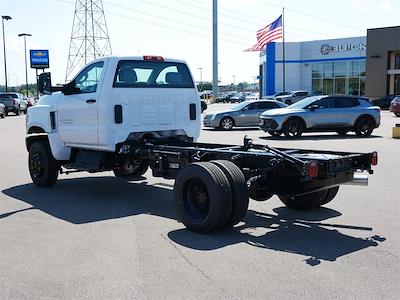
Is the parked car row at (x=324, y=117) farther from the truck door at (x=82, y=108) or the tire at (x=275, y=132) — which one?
the truck door at (x=82, y=108)

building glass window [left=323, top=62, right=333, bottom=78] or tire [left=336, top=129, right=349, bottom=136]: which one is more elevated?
building glass window [left=323, top=62, right=333, bottom=78]

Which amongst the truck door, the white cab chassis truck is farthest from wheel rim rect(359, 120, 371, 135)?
the truck door

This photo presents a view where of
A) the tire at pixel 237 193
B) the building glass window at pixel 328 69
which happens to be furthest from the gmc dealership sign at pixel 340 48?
the tire at pixel 237 193

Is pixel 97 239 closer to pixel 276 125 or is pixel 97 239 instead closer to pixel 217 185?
pixel 217 185

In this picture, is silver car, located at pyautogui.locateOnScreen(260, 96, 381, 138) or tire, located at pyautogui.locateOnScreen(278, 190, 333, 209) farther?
A: silver car, located at pyautogui.locateOnScreen(260, 96, 381, 138)

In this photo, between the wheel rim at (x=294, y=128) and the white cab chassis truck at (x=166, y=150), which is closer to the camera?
the white cab chassis truck at (x=166, y=150)

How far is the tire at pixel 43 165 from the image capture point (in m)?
9.54

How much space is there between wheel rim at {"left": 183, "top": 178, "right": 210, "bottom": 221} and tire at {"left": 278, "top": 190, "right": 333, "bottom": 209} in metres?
1.48

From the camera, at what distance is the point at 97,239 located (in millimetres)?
6211

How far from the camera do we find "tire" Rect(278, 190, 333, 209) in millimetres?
7418

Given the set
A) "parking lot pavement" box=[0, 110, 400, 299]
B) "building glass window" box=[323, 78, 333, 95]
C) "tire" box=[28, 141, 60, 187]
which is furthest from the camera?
"building glass window" box=[323, 78, 333, 95]

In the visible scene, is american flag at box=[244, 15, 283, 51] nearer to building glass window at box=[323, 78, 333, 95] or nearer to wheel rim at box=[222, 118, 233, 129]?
building glass window at box=[323, 78, 333, 95]

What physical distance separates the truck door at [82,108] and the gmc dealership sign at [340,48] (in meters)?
54.6

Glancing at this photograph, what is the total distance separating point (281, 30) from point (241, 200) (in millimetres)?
49938
